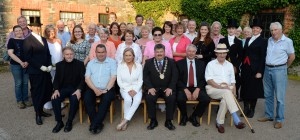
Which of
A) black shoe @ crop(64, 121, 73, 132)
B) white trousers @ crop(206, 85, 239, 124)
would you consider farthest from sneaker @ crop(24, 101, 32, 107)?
white trousers @ crop(206, 85, 239, 124)

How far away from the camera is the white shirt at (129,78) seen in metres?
4.78

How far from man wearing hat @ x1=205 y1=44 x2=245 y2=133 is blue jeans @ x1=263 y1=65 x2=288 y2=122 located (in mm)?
660

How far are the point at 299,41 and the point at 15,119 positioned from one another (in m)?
9.43

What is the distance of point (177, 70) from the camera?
16.0 feet

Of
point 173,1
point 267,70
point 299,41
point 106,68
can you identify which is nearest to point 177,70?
point 106,68

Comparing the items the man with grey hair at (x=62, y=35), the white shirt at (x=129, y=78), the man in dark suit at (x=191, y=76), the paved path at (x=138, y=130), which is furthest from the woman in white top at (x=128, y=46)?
the man with grey hair at (x=62, y=35)

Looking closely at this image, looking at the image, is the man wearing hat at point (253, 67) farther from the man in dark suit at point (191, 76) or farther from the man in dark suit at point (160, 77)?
the man in dark suit at point (160, 77)

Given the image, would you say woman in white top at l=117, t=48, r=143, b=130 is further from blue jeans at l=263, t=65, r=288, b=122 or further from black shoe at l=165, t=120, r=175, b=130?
blue jeans at l=263, t=65, r=288, b=122

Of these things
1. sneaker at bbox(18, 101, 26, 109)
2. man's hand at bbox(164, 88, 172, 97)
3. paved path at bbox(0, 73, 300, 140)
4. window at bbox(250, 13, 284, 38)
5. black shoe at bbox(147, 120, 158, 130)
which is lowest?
paved path at bbox(0, 73, 300, 140)

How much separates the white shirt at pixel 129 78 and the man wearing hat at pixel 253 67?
86.5 inches

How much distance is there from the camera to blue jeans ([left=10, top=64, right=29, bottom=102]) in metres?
5.46

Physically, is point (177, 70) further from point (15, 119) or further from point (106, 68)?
point (15, 119)

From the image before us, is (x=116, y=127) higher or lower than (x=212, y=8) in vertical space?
lower

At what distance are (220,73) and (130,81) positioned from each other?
1.75 m
